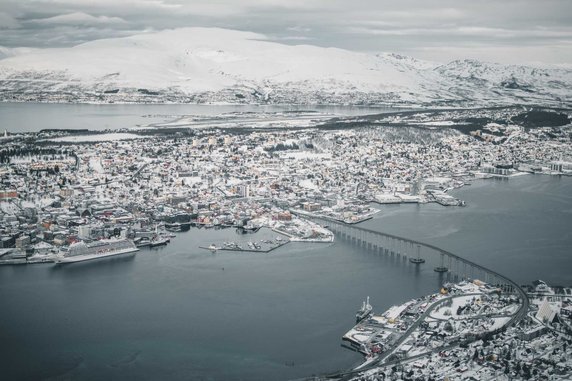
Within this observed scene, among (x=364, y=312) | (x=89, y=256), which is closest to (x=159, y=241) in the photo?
(x=89, y=256)

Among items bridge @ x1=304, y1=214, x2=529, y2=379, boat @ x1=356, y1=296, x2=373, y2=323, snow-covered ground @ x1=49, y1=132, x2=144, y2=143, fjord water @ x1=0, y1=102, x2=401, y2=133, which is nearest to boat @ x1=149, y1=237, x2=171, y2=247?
bridge @ x1=304, y1=214, x2=529, y2=379

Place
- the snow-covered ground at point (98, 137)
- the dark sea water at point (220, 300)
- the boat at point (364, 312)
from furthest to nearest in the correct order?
the snow-covered ground at point (98, 137), the boat at point (364, 312), the dark sea water at point (220, 300)

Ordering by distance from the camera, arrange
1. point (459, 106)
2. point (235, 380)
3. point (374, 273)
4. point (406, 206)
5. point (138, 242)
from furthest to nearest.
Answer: point (459, 106) < point (406, 206) < point (138, 242) < point (374, 273) < point (235, 380)

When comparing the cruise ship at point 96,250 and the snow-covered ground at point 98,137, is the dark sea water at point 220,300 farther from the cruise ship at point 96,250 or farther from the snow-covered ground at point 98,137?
the snow-covered ground at point 98,137

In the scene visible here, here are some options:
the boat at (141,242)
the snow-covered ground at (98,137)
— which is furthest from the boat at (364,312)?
the snow-covered ground at (98,137)

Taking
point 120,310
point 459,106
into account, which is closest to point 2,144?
point 120,310

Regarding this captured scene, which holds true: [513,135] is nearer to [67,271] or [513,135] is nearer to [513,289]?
[513,289]
